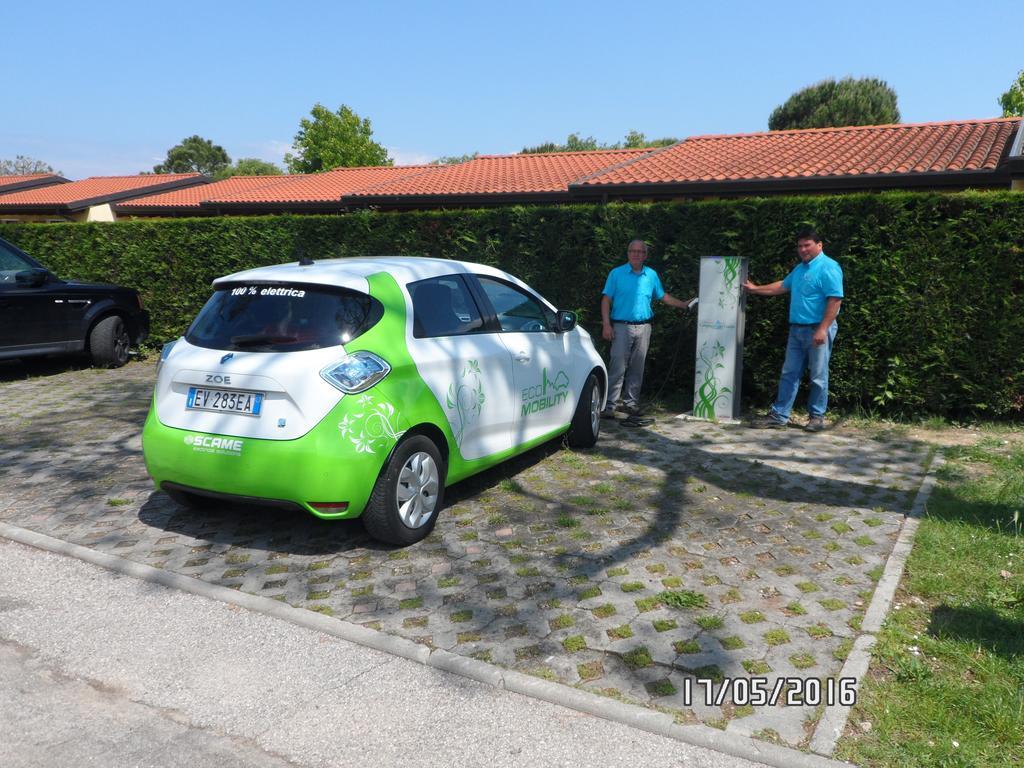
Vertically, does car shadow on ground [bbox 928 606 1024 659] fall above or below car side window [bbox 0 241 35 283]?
below

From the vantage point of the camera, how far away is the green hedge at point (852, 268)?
306 inches

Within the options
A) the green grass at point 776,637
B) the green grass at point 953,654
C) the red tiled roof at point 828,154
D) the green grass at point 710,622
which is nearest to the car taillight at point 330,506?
the green grass at point 710,622

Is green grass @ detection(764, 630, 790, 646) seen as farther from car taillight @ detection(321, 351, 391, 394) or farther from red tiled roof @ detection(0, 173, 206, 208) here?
red tiled roof @ detection(0, 173, 206, 208)

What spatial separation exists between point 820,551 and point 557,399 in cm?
243

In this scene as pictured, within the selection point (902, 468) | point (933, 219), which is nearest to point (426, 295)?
point (902, 468)

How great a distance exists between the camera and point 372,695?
3.32 m

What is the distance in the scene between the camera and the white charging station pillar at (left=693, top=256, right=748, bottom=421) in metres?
8.09

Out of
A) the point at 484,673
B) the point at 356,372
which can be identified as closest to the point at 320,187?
the point at 356,372

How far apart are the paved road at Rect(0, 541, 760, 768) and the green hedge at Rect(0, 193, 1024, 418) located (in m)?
6.33

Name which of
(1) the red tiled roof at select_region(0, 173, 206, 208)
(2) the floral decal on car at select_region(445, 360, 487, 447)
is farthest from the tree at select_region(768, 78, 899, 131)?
(2) the floral decal on car at select_region(445, 360, 487, 447)

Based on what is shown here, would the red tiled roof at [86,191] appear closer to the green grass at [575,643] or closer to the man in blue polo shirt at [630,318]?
the man in blue polo shirt at [630,318]

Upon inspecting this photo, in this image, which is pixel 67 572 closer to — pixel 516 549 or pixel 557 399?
pixel 516 549

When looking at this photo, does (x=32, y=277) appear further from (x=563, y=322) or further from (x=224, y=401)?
(x=563, y=322)

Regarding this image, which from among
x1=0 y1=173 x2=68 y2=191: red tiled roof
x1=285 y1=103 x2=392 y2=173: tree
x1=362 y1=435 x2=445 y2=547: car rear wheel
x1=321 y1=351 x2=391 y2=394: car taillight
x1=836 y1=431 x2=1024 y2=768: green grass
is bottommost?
x1=836 y1=431 x2=1024 y2=768: green grass
